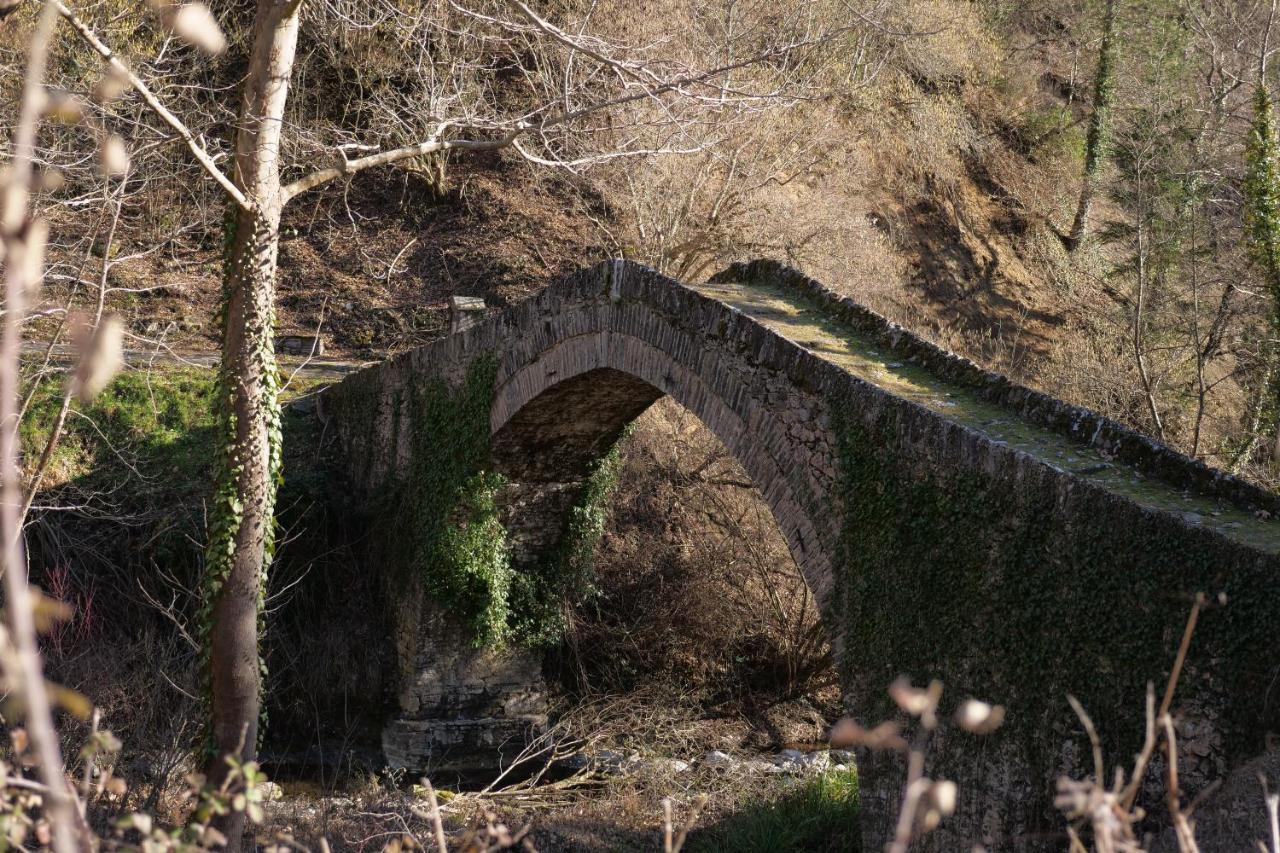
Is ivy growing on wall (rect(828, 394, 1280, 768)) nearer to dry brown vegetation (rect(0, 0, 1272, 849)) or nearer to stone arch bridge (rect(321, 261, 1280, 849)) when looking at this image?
stone arch bridge (rect(321, 261, 1280, 849))

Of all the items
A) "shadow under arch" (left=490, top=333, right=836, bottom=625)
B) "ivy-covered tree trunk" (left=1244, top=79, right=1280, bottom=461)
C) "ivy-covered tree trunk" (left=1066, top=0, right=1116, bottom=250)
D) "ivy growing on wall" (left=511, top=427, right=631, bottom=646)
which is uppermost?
"ivy-covered tree trunk" (left=1066, top=0, right=1116, bottom=250)

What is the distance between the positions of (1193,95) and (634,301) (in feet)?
51.2

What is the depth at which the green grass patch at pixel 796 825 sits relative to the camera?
27.4 feet

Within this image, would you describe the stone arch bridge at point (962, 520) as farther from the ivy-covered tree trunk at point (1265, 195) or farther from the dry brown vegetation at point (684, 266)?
the ivy-covered tree trunk at point (1265, 195)

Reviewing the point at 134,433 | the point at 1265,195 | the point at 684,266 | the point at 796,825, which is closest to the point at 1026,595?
the point at 796,825

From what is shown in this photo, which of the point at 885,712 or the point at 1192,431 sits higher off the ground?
the point at 1192,431

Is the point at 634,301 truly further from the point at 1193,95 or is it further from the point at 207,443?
the point at 1193,95

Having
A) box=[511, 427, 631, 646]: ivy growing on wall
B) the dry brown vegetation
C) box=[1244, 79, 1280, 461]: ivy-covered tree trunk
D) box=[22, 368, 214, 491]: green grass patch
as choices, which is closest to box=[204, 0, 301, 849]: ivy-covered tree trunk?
the dry brown vegetation

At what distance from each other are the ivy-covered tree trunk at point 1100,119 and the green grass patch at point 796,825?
17280 millimetres

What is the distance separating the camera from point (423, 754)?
39.4 ft

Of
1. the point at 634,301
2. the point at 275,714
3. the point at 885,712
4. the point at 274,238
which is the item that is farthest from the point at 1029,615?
the point at 275,714

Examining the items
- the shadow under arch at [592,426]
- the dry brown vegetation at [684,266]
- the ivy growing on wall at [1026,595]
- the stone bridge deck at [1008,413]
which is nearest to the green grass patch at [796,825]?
the dry brown vegetation at [684,266]

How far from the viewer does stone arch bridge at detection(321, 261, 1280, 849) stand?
15.9ft

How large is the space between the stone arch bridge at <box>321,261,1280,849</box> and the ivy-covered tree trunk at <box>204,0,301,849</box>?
2497 mm
